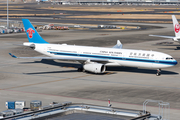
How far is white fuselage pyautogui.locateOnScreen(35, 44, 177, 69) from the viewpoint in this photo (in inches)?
1994

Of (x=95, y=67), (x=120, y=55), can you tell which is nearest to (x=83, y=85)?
(x=95, y=67)

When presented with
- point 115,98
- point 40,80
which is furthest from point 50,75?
point 115,98

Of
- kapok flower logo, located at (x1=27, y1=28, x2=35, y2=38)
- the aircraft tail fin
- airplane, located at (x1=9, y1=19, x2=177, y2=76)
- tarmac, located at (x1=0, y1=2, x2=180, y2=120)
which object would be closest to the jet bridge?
tarmac, located at (x1=0, y1=2, x2=180, y2=120)

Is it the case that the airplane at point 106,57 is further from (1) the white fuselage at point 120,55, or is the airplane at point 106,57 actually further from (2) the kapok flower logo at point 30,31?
(2) the kapok flower logo at point 30,31

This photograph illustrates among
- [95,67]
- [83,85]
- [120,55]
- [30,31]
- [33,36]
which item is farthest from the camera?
[30,31]

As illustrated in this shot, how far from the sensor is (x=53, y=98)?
3822 cm

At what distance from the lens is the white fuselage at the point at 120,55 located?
166 feet

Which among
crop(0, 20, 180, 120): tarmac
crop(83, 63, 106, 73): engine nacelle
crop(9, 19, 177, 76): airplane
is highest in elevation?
crop(9, 19, 177, 76): airplane

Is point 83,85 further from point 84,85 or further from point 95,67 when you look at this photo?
point 95,67

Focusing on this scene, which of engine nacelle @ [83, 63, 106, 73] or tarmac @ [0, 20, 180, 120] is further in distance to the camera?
engine nacelle @ [83, 63, 106, 73]

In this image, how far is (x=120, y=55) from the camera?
173ft

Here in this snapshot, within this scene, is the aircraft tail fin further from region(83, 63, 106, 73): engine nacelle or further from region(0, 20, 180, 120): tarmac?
region(83, 63, 106, 73): engine nacelle

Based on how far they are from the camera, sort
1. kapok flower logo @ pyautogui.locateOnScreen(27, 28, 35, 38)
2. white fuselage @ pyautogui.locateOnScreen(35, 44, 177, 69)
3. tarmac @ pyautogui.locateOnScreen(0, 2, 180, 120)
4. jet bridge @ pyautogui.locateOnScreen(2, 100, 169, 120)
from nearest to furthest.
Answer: jet bridge @ pyautogui.locateOnScreen(2, 100, 169, 120) → tarmac @ pyautogui.locateOnScreen(0, 2, 180, 120) → white fuselage @ pyautogui.locateOnScreen(35, 44, 177, 69) → kapok flower logo @ pyautogui.locateOnScreen(27, 28, 35, 38)

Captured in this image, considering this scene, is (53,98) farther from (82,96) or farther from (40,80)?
(40,80)
